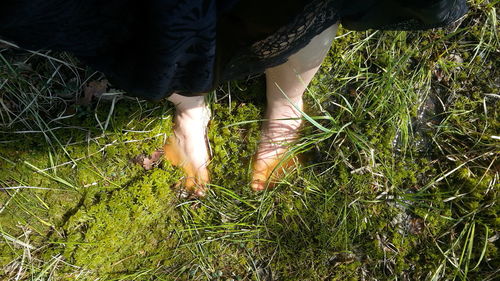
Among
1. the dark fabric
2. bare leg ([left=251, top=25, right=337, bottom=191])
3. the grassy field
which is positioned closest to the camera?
the dark fabric

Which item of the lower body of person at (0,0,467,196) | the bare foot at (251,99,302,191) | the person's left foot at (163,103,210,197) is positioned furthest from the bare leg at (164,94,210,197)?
the lower body of person at (0,0,467,196)

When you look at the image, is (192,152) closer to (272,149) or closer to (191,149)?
(191,149)

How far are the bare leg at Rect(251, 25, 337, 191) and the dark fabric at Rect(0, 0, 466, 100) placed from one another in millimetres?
482

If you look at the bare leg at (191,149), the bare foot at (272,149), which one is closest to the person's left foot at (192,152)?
the bare leg at (191,149)

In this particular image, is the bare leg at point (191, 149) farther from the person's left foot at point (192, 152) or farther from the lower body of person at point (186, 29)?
the lower body of person at point (186, 29)

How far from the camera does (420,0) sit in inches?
40.3

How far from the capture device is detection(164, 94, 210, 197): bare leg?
212 cm

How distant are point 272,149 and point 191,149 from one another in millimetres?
455

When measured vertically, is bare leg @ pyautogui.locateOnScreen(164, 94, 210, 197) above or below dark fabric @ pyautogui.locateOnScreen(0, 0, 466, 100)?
below

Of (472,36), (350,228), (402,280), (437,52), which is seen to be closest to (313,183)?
(350,228)

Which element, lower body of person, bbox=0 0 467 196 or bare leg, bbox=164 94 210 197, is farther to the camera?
bare leg, bbox=164 94 210 197

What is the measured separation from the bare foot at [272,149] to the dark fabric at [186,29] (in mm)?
991

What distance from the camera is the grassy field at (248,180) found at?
2.11 metres

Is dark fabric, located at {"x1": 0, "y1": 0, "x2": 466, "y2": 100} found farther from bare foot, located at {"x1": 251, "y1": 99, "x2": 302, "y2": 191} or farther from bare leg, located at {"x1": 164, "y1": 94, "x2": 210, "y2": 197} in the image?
bare foot, located at {"x1": 251, "y1": 99, "x2": 302, "y2": 191}
